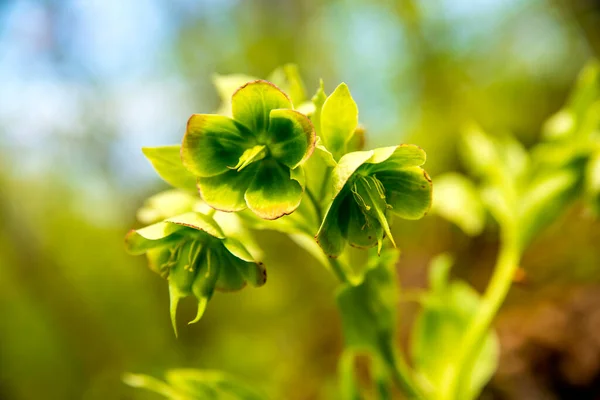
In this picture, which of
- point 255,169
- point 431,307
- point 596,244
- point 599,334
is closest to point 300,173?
point 255,169

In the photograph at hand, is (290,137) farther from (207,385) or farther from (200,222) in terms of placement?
(207,385)

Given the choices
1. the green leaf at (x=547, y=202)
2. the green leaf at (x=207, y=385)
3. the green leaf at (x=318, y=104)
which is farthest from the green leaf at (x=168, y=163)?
the green leaf at (x=547, y=202)

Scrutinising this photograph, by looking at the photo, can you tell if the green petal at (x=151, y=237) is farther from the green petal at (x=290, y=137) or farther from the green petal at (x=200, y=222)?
Answer: the green petal at (x=290, y=137)

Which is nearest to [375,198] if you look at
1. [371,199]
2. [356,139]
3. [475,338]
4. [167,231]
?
[371,199]

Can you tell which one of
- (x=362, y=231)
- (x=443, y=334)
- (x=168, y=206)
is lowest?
(x=443, y=334)

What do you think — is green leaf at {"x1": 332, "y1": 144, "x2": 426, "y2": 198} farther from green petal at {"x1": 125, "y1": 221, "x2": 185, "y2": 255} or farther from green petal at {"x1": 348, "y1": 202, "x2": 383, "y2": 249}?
green petal at {"x1": 125, "y1": 221, "x2": 185, "y2": 255}

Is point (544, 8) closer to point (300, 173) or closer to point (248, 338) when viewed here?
point (248, 338)
